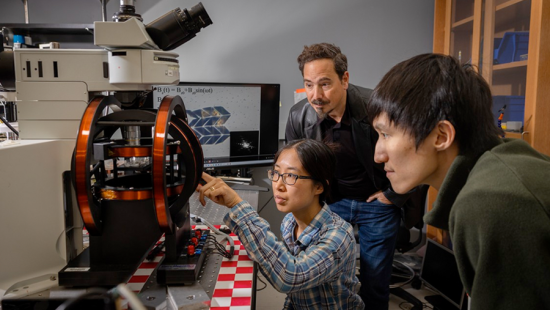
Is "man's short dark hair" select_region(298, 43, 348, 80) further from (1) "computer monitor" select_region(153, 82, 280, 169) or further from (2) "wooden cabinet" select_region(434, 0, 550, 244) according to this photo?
(1) "computer monitor" select_region(153, 82, 280, 169)

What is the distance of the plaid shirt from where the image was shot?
115cm

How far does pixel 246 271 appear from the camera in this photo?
3.80ft

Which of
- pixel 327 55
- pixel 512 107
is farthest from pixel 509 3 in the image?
pixel 327 55

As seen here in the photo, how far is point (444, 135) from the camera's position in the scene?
79cm

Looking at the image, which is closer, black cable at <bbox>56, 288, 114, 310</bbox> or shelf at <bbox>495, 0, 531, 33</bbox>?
black cable at <bbox>56, 288, 114, 310</bbox>

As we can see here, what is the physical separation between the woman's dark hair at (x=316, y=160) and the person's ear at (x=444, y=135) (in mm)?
623

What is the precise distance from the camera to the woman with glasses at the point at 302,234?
1157mm

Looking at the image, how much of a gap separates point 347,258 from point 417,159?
1.93ft

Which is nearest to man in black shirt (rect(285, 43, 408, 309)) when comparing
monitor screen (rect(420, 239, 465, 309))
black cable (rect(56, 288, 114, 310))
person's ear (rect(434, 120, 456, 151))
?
monitor screen (rect(420, 239, 465, 309))

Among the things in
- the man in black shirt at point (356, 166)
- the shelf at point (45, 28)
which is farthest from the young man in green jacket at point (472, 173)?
the shelf at point (45, 28)

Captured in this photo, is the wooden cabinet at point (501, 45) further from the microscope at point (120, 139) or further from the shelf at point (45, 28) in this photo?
the shelf at point (45, 28)

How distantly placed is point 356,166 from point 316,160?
0.70 metres

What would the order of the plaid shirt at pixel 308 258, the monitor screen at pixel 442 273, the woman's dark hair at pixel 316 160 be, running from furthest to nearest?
the monitor screen at pixel 442 273 < the woman's dark hair at pixel 316 160 < the plaid shirt at pixel 308 258

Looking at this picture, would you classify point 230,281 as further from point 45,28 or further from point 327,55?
point 45,28
